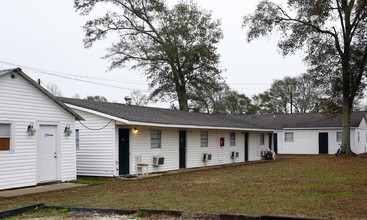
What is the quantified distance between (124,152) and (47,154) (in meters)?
3.62

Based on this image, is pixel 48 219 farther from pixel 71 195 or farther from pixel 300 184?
pixel 300 184

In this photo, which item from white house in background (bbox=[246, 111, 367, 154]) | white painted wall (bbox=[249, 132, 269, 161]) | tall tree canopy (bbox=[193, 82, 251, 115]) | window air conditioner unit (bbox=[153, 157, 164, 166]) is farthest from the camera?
tall tree canopy (bbox=[193, 82, 251, 115])

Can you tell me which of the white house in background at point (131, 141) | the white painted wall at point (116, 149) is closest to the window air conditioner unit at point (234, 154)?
the white house in background at point (131, 141)

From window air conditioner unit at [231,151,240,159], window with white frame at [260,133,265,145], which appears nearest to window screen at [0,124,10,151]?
window air conditioner unit at [231,151,240,159]

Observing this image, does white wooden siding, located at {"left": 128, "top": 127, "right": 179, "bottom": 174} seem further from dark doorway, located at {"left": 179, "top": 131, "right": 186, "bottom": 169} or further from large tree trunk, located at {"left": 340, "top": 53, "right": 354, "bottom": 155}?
large tree trunk, located at {"left": 340, "top": 53, "right": 354, "bottom": 155}

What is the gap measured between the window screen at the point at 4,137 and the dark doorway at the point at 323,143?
29.5m

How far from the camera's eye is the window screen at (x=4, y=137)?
12795 mm

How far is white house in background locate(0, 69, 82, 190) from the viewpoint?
42.3 feet

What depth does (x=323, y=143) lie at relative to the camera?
36.2 meters

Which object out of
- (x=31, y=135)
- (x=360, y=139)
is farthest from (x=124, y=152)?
(x=360, y=139)

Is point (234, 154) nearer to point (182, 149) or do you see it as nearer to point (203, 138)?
point (203, 138)

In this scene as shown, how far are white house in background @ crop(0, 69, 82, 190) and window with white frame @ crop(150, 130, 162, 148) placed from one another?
4283 mm

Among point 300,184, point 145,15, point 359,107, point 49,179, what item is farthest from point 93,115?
point 359,107

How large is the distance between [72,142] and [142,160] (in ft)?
11.8
